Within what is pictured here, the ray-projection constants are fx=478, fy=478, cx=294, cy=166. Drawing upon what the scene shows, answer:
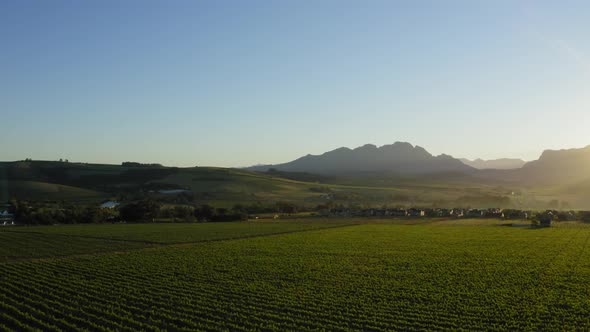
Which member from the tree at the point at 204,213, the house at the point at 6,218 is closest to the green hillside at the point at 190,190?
the tree at the point at 204,213

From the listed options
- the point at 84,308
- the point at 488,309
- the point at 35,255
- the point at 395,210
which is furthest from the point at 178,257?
the point at 395,210

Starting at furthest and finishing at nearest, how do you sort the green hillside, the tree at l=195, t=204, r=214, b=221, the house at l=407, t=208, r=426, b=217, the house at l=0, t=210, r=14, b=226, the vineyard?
1. the green hillside
2. the house at l=407, t=208, r=426, b=217
3. the tree at l=195, t=204, r=214, b=221
4. the house at l=0, t=210, r=14, b=226
5. the vineyard

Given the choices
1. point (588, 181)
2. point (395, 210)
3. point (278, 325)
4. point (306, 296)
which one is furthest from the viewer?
point (588, 181)

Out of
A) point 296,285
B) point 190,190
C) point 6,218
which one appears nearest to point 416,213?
point 190,190

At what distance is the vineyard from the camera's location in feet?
70.8

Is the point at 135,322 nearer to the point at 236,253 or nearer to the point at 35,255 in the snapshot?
the point at 236,253

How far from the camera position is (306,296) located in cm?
2620

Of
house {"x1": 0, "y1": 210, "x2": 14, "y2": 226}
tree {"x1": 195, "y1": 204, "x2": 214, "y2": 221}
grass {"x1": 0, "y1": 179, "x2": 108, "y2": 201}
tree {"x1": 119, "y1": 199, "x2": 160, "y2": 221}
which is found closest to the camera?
house {"x1": 0, "y1": 210, "x2": 14, "y2": 226}

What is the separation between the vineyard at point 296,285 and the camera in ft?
70.8

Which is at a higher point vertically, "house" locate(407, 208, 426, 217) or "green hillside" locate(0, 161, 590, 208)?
"green hillside" locate(0, 161, 590, 208)

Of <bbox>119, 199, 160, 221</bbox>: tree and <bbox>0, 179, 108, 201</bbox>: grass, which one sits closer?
<bbox>119, 199, 160, 221</bbox>: tree

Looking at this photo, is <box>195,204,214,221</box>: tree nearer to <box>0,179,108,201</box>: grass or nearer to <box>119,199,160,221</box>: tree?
<box>119,199,160,221</box>: tree

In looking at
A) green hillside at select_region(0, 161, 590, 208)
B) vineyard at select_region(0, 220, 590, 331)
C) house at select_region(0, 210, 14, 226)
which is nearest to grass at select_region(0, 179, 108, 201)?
green hillside at select_region(0, 161, 590, 208)

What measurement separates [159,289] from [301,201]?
109 m
